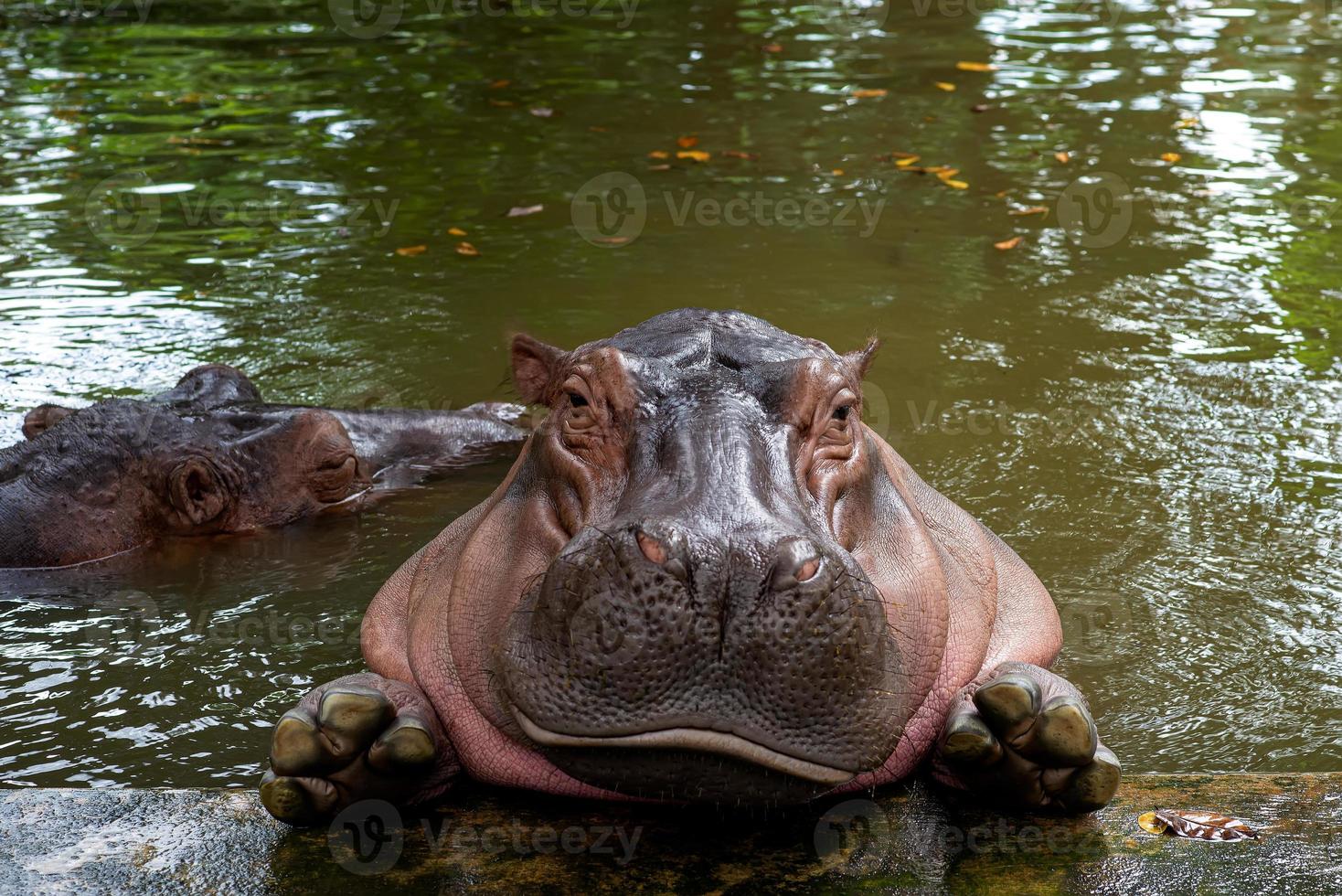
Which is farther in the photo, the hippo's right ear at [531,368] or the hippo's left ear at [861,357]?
the hippo's right ear at [531,368]

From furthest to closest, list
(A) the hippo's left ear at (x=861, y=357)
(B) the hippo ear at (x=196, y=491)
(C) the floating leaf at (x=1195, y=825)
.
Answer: (B) the hippo ear at (x=196, y=491), (A) the hippo's left ear at (x=861, y=357), (C) the floating leaf at (x=1195, y=825)

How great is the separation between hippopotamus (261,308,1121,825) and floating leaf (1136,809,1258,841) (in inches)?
5.3

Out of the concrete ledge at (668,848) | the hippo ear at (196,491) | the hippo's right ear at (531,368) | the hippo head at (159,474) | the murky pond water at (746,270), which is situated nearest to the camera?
the concrete ledge at (668,848)

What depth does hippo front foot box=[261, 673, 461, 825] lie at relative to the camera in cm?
315

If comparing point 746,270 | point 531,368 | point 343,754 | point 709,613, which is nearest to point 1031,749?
point 709,613

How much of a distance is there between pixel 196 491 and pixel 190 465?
12 cm

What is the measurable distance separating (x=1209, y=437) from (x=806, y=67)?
849 centimetres

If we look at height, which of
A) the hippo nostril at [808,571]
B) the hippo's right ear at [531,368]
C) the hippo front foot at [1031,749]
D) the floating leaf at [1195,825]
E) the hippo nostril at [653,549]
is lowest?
the floating leaf at [1195,825]

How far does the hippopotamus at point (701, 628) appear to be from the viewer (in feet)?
9.32

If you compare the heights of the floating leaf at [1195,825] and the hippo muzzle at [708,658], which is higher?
the hippo muzzle at [708,658]

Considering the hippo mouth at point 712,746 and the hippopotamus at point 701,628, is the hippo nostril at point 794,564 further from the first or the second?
the hippo mouth at point 712,746

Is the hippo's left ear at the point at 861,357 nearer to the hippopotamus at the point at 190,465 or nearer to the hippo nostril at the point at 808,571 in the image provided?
the hippo nostril at the point at 808,571

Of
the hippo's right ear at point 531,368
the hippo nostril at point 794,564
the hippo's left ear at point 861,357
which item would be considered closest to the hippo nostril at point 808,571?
the hippo nostril at point 794,564

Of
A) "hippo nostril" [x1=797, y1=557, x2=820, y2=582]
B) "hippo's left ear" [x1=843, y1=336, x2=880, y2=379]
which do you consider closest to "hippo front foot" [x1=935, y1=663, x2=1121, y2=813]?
"hippo nostril" [x1=797, y1=557, x2=820, y2=582]
